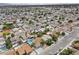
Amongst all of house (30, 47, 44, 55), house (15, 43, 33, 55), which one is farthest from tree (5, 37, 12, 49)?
house (30, 47, 44, 55)

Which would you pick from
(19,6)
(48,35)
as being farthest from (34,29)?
(19,6)

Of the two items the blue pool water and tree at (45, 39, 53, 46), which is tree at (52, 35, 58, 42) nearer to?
tree at (45, 39, 53, 46)

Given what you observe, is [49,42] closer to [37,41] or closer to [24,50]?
[37,41]

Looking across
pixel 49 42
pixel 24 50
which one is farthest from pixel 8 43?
pixel 49 42

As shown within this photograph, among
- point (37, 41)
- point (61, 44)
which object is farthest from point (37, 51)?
point (61, 44)

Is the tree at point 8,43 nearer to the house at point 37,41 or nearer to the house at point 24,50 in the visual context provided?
the house at point 24,50

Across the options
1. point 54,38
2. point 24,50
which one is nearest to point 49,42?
point 54,38

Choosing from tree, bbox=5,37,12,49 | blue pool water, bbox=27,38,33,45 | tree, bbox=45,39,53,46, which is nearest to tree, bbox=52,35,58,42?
tree, bbox=45,39,53,46

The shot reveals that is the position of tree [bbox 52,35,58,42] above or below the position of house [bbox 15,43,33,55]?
above

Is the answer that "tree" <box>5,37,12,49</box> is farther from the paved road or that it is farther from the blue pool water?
the paved road
